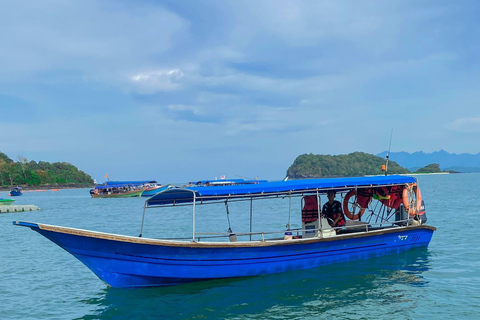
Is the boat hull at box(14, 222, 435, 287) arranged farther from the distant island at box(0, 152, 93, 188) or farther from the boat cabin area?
the distant island at box(0, 152, 93, 188)

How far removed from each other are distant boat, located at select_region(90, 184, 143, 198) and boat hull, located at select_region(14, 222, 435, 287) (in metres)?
59.6

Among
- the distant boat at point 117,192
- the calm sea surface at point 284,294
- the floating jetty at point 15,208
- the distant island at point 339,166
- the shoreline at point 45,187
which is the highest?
the distant island at point 339,166

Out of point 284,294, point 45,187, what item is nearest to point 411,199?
point 284,294

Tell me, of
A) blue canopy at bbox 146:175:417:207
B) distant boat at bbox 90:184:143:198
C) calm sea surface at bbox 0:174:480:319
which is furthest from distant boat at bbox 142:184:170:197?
A: blue canopy at bbox 146:175:417:207

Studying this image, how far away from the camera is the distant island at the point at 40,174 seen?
114 m

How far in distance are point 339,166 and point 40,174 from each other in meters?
112

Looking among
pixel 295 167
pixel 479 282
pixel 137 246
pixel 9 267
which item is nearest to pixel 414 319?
pixel 479 282

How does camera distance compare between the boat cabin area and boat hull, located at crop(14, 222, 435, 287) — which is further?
the boat cabin area

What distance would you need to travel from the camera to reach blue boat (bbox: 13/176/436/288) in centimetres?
917

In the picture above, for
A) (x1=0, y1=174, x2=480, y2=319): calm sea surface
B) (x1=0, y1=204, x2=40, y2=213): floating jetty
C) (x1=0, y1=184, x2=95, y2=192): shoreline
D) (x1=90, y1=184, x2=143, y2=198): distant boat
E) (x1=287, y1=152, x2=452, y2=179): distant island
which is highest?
(x1=287, y1=152, x2=452, y2=179): distant island

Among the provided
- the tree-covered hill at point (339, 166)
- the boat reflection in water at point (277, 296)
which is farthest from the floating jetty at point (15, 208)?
the tree-covered hill at point (339, 166)

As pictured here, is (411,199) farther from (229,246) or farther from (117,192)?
(117,192)

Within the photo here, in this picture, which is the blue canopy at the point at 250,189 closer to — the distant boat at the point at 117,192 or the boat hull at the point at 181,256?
the boat hull at the point at 181,256

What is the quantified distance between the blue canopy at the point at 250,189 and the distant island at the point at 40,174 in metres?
118
